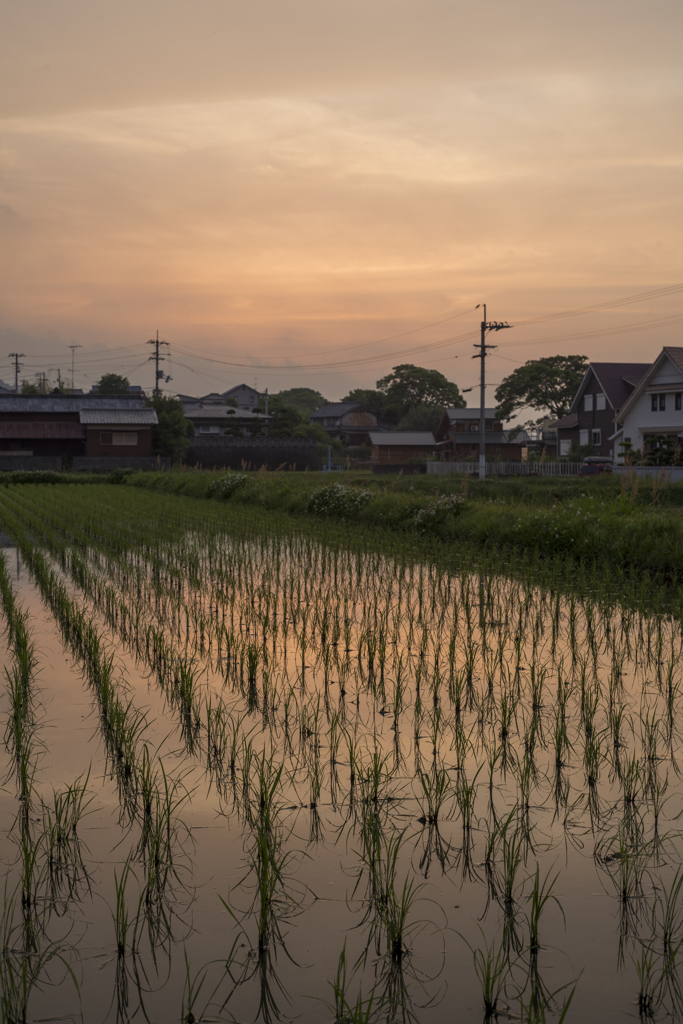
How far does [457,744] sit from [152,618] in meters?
4.15

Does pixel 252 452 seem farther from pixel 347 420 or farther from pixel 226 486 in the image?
pixel 347 420

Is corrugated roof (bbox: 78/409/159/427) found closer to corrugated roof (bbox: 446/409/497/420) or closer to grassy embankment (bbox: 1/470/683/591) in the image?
corrugated roof (bbox: 446/409/497/420)

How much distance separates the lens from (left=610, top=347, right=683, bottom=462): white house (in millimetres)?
36875

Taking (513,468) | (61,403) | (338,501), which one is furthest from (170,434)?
(338,501)

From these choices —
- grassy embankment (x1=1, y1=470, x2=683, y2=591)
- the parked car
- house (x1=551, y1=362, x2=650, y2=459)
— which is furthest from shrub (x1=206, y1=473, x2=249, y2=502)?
house (x1=551, y1=362, x2=650, y2=459)

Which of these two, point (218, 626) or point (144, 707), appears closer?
point (144, 707)

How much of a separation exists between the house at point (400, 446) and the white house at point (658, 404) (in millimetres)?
20056

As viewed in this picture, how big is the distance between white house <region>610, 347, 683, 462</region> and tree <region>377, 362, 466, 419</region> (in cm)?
4191

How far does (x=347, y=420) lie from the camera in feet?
263

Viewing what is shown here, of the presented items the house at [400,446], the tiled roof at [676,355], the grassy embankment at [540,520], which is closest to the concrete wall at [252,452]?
Result: the house at [400,446]

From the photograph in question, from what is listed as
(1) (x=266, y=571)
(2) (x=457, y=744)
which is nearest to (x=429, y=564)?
(1) (x=266, y=571)

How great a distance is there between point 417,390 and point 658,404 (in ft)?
149

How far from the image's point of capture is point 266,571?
10.3 metres

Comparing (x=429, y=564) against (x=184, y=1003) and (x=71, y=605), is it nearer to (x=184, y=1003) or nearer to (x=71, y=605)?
(x=71, y=605)
